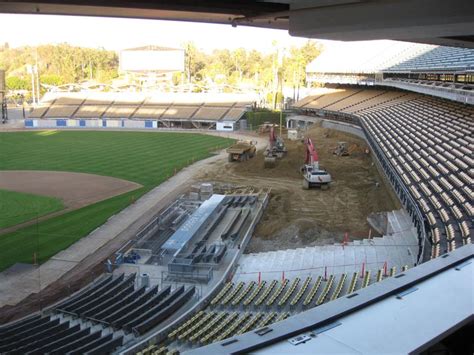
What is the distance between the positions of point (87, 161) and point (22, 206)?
51.8 ft

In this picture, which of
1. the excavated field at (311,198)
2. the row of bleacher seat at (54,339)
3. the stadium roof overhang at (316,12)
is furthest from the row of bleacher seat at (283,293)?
the stadium roof overhang at (316,12)

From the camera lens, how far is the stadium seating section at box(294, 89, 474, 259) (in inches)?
643

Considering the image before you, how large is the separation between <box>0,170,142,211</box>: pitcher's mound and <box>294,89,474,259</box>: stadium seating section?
61.0ft

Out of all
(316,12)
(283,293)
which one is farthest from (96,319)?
(316,12)

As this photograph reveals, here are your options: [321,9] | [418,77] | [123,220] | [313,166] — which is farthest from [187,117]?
[321,9]

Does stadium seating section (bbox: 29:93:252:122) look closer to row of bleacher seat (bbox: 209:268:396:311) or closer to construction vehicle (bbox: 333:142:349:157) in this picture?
construction vehicle (bbox: 333:142:349:157)

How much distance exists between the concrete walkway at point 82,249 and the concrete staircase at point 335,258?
691cm

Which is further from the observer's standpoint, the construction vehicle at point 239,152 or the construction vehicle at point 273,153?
the construction vehicle at point 239,152

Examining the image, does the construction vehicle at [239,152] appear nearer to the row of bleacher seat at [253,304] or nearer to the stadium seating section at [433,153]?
the stadium seating section at [433,153]

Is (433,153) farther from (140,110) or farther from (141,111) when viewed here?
(140,110)

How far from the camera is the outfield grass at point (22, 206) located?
Result: 2700 cm

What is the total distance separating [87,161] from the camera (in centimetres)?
4556

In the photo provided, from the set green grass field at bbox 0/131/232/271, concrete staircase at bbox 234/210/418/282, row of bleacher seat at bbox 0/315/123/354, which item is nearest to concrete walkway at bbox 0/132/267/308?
green grass field at bbox 0/131/232/271

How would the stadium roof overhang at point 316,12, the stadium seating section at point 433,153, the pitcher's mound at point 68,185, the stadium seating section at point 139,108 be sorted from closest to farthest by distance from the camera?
the stadium roof overhang at point 316,12
the stadium seating section at point 433,153
the pitcher's mound at point 68,185
the stadium seating section at point 139,108
